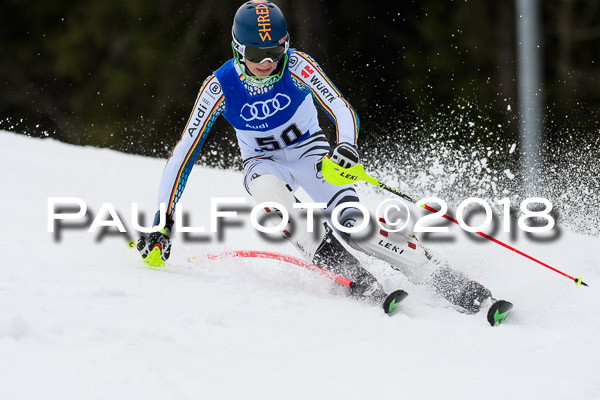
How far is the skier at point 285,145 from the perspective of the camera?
3984 mm

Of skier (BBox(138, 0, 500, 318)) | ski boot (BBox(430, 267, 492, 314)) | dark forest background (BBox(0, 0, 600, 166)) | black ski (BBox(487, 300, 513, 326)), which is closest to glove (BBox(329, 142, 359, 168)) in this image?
skier (BBox(138, 0, 500, 318))

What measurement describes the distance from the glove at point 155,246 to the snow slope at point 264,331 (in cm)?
9

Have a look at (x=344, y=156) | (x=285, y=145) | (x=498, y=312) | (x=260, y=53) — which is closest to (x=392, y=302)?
(x=498, y=312)

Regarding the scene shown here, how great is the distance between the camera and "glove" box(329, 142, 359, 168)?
3.79 m

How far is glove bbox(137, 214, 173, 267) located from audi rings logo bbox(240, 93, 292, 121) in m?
0.73

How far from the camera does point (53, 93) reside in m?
22.0

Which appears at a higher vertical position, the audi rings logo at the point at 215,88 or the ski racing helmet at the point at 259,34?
the ski racing helmet at the point at 259,34

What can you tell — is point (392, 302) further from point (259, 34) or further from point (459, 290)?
point (259, 34)

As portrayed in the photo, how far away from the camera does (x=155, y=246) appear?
4.16m

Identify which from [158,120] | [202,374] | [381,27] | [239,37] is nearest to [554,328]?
[202,374]

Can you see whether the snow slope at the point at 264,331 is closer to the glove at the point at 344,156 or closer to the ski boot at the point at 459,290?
the ski boot at the point at 459,290

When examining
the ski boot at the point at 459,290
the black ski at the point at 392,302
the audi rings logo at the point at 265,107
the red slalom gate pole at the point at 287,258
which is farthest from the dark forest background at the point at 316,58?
the black ski at the point at 392,302

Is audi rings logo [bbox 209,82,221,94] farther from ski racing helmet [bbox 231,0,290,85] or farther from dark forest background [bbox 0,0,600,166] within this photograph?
dark forest background [bbox 0,0,600,166]

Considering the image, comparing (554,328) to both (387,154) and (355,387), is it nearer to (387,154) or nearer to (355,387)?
(355,387)
